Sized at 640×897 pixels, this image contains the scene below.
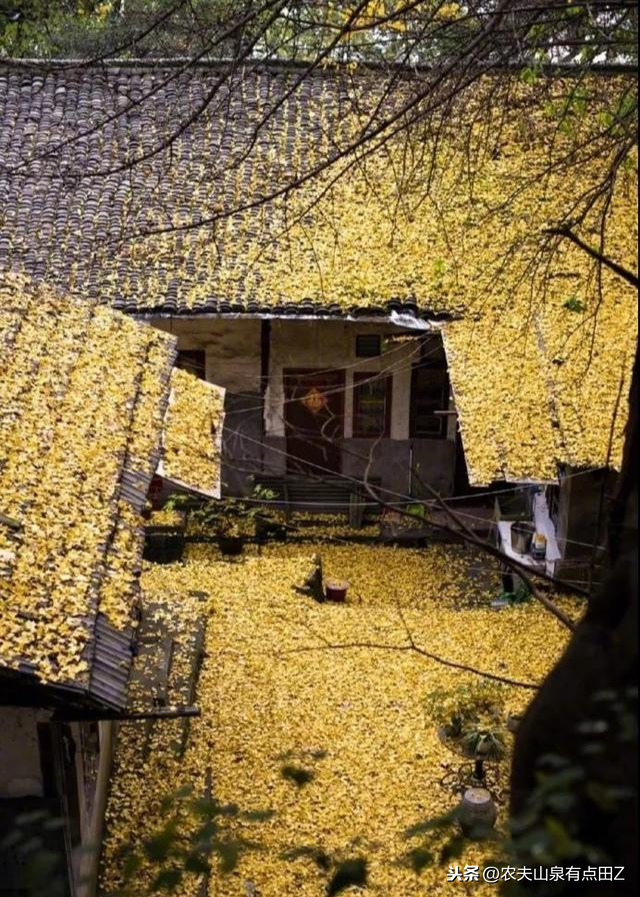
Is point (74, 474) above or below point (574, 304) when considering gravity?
below

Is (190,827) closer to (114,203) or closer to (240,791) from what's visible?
(240,791)

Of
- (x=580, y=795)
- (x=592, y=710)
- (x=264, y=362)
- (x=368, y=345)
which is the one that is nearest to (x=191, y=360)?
(x=264, y=362)

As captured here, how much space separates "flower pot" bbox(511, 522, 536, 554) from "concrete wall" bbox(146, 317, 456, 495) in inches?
106

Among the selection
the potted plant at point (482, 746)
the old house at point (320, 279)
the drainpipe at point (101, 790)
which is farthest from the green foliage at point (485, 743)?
the old house at point (320, 279)

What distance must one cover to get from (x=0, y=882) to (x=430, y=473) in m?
10.6

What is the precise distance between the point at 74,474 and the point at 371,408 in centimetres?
903

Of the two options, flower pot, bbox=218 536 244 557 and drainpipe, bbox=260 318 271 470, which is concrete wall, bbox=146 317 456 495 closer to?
drainpipe, bbox=260 318 271 470

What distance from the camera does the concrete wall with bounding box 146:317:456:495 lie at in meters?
14.8

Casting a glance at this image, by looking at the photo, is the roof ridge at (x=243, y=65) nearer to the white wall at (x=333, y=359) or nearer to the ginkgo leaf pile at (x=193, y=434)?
the ginkgo leaf pile at (x=193, y=434)

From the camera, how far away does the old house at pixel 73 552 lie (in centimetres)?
464

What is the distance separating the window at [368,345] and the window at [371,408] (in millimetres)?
308

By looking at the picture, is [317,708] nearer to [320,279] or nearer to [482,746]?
[482,746]

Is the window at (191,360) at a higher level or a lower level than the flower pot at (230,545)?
higher

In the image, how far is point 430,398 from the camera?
15055 mm
